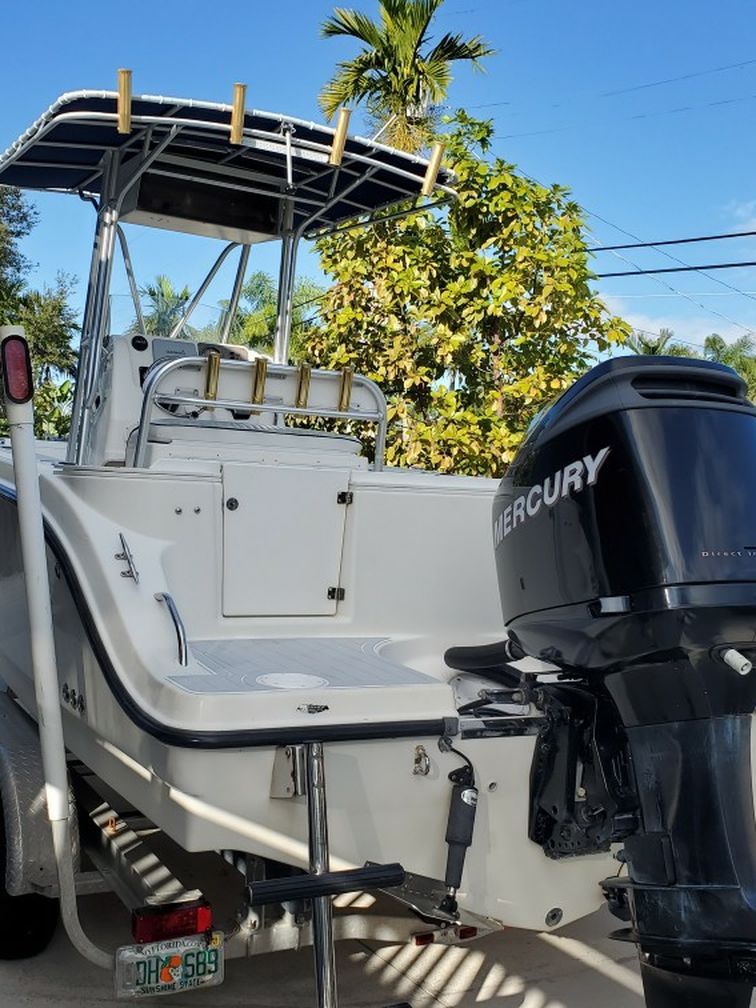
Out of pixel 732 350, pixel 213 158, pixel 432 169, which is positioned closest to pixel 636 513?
pixel 432 169

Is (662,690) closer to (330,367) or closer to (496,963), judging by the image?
(496,963)

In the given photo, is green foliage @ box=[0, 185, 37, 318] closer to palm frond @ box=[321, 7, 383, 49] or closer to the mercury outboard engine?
palm frond @ box=[321, 7, 383, 49]

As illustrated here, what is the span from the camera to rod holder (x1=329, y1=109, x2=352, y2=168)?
399 cm

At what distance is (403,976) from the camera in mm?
3400

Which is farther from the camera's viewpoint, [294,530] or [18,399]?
[294,530]

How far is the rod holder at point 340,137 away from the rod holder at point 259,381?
940 millimetres

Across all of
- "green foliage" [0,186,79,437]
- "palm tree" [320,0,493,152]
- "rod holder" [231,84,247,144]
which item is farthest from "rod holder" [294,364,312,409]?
"green foliage" [0,186,79,437]

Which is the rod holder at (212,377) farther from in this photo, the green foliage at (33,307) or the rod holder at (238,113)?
the green foliage at (33,307)

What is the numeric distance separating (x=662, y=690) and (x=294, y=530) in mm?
1669

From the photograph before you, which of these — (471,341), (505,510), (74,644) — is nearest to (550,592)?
(505,510)

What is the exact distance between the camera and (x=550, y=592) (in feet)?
7.38

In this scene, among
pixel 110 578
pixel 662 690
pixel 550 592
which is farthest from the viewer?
pixel 110 578

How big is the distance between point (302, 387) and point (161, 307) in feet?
4.05

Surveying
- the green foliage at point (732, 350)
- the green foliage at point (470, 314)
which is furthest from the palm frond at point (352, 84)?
the green foliage at point (732, 350)
